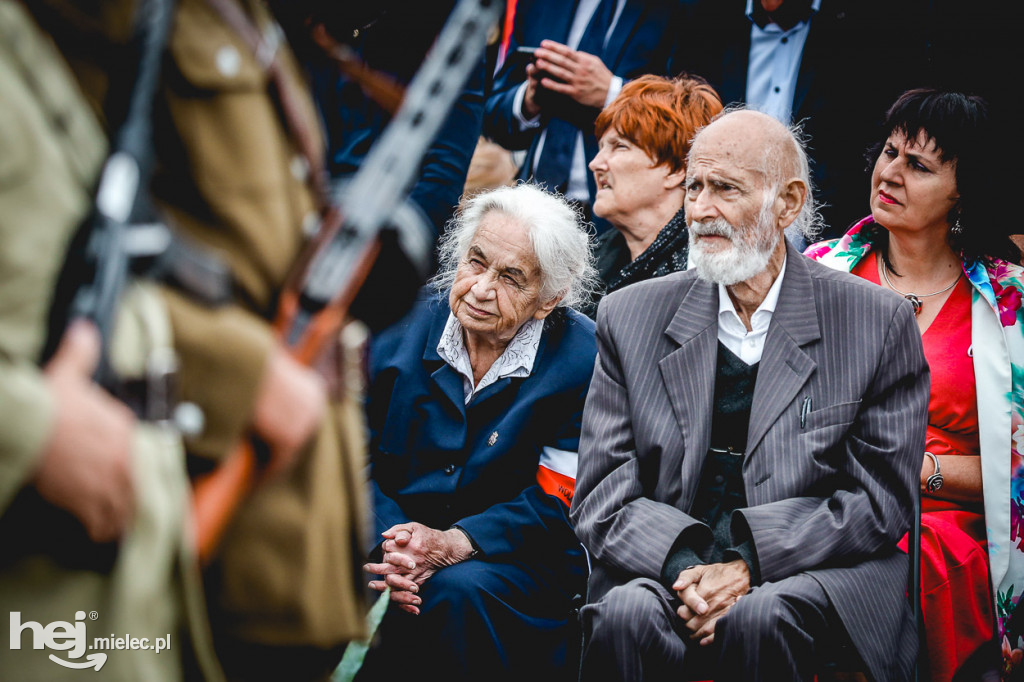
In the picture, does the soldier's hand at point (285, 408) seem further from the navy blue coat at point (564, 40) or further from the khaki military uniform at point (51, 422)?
the navy blue coat at point (564, 40)

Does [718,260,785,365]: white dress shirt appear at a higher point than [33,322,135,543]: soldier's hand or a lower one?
lower

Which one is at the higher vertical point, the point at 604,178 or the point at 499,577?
the point at 604,178

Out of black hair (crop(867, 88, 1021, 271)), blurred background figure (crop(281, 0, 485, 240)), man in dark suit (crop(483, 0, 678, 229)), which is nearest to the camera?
blurred background figure (crop(281, 0, 485, 240))

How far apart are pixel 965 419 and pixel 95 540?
2801 millimetres

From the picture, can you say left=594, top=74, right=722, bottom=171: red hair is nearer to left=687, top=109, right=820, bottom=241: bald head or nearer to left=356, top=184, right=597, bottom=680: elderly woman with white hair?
left=356, top=184, right=597, bottom=680: elderly woman with white hair

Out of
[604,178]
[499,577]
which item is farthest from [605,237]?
[499,577]

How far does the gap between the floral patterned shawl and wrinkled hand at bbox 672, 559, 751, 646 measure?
1.06m

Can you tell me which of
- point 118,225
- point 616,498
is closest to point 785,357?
point 616,498

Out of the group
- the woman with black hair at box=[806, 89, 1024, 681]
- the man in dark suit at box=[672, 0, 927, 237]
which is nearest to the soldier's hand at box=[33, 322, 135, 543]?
the woman with black hair at box=[806, 89, 1024, 681]

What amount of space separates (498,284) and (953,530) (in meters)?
1.65

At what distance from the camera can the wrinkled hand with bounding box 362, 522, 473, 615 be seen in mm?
2756

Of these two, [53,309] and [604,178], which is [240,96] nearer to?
[53,309]

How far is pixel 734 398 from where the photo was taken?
2686 mm

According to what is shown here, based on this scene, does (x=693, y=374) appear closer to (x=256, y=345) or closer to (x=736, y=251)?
(x=736, y=251)
